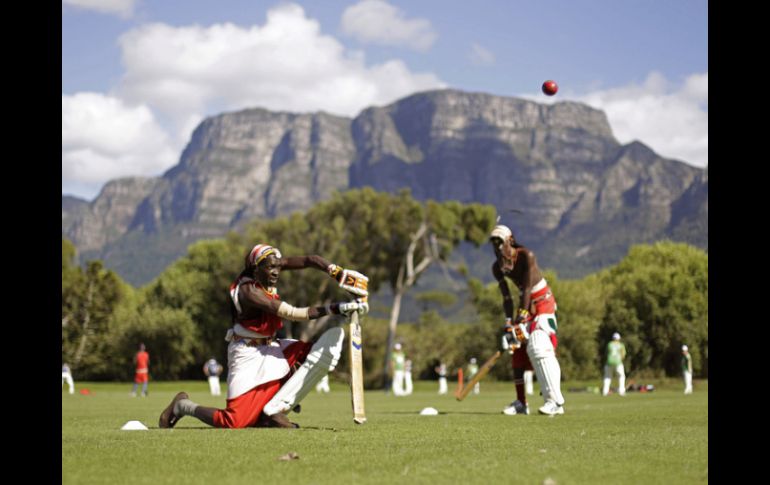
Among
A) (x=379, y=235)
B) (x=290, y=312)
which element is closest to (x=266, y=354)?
(x=290, y=312)

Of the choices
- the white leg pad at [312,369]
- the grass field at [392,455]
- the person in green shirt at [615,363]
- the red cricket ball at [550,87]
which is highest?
the red cricket ball at [550,87]

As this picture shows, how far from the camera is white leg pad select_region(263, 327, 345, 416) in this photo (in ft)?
34.6

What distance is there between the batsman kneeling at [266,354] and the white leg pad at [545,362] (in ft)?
16.8

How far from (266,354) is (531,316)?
5.66 m

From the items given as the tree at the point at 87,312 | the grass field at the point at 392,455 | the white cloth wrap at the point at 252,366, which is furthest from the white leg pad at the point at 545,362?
the tree at the point at 87,312

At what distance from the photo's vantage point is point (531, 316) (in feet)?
49.6

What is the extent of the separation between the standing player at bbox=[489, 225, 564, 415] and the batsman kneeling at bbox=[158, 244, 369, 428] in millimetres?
4928

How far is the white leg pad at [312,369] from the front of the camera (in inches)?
415

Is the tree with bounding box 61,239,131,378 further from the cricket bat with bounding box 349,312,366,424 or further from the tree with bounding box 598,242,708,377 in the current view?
the cricket bat with bounding box 349,312,366,424

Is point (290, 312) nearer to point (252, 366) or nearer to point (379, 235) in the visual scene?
point (252, 366)

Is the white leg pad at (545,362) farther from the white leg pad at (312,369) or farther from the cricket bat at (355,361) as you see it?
the white leg pad at (312,369)
